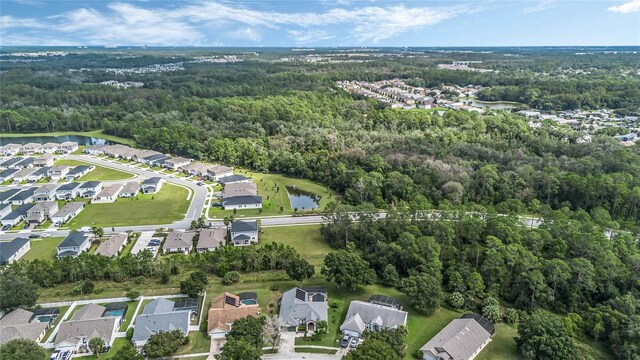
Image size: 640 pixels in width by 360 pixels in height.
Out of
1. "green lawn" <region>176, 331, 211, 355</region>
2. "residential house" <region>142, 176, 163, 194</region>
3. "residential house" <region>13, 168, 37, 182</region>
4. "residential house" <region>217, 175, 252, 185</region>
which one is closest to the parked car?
"green lawn" <region>176, 331, 211, 355</region>

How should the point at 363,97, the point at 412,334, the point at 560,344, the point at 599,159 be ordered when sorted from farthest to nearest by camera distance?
the point at 363,97, the point at 599,159, the point at 412,334, the point at 560,344

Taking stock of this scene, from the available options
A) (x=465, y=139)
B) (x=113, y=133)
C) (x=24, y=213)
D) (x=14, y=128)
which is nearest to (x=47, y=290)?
(x=24, y=213)

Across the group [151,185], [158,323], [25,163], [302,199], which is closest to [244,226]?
[158,323]

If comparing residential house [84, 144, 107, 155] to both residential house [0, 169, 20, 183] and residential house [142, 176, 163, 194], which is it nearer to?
residential house [0, 169, 20, 183]

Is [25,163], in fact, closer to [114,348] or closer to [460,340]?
[114,348]

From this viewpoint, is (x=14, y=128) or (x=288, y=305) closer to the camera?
(x=288, y=305)

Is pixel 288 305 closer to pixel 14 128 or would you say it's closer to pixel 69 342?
pixel 69 342
